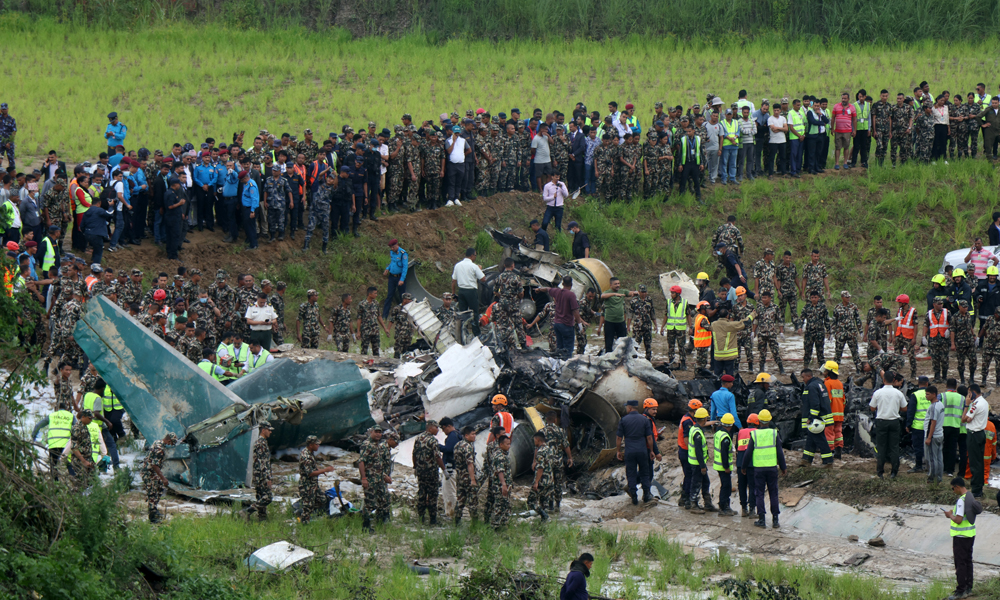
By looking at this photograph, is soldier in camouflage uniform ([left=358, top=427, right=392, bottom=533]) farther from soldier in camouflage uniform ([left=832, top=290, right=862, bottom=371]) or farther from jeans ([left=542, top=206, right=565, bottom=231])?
jeans ([left=542, top=206, right=565, bottom=231])

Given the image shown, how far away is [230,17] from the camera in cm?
4159

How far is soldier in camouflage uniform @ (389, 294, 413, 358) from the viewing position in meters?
18.7

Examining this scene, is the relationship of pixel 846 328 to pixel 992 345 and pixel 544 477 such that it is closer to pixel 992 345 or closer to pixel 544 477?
pixel 992 345

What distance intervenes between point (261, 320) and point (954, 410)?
34.3 ft

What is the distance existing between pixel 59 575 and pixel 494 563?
4488mm

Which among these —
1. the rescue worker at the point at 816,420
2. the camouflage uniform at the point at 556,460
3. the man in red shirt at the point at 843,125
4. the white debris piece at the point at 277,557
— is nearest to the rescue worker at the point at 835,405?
the rescue worker at the point at 816,420

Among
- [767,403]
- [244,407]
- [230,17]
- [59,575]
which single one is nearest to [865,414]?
[767,403]

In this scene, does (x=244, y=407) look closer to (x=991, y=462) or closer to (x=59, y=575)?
(x=59, y=575)

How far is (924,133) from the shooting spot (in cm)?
2691

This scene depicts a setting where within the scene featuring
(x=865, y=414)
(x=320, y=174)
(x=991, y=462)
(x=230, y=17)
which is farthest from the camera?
(x=230, y=17)

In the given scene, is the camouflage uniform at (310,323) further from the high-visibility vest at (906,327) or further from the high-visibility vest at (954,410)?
the high-visibility vest at (954,410)

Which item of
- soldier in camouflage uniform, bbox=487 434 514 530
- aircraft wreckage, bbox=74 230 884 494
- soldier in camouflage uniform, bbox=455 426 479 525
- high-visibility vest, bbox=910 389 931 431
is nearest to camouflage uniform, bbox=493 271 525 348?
aircraft wreckage, bbox=74 230 884 494

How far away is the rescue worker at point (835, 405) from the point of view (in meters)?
14.4

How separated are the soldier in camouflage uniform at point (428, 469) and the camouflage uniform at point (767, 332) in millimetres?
7209
